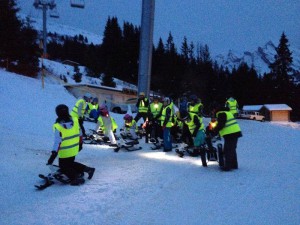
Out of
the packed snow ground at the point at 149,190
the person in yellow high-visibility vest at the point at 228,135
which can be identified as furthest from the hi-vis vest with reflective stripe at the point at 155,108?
the person in yellow high-visibility vest at the point at 228,135

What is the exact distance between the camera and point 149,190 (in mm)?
5469

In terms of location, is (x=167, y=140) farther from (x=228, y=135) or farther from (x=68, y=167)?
(x=68, y=167)

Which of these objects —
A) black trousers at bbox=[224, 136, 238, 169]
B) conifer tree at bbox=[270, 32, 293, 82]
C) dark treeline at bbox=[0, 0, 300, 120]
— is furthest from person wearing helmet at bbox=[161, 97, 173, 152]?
conifer tree at bbox=[270, 32, 293, 82]

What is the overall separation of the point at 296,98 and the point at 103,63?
39520 millimetres

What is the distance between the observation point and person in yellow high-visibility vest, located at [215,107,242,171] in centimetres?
707

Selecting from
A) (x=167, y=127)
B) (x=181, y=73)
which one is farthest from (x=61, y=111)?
(x=181, y=73)

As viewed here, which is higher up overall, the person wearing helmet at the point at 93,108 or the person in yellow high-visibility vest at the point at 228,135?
the person wearing helmet at the point at 93,108

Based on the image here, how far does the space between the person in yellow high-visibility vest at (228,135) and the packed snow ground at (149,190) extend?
11.1 inches

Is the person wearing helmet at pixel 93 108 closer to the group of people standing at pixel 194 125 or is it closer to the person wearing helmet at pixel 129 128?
the person wearing helmet at pixel 129 128

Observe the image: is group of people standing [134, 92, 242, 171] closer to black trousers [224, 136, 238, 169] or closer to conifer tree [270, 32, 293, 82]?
black trousers [224, 136, 238, 169]

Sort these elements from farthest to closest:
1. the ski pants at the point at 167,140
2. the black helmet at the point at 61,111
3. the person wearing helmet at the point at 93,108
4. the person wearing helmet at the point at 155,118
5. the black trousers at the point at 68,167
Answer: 1. the person wearing helmet at the point at 93,108
2. the person wearing helmet at the point at 155,118
3. the ski pants at the point at 167,140
4. the black trousers at the point at 68,167
5. the black helmet at the point at 61,111

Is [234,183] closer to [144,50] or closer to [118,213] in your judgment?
[118,213]

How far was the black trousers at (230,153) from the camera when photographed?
7043 millimetres

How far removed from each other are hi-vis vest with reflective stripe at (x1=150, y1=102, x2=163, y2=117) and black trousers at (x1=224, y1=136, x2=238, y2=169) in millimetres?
4682
